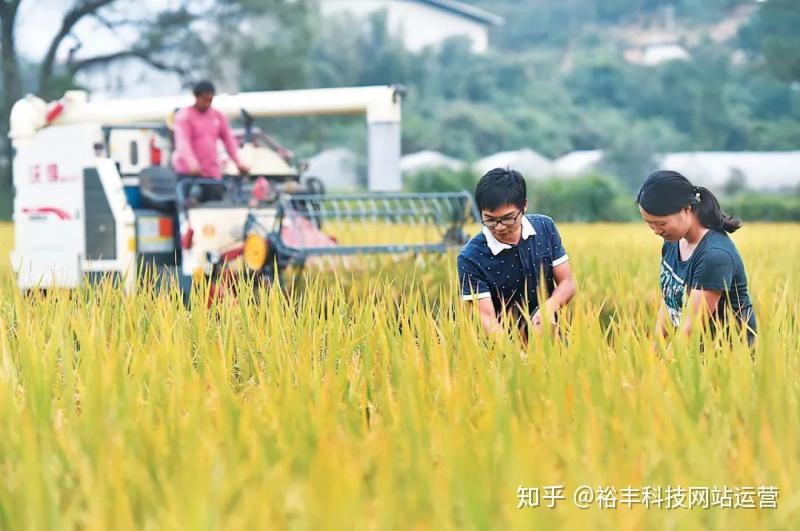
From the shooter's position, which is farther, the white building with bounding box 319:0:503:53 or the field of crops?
the white building with bounding box 319:0:503:53

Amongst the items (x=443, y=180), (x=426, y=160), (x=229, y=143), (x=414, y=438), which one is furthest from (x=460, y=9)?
(x=414, y=438)

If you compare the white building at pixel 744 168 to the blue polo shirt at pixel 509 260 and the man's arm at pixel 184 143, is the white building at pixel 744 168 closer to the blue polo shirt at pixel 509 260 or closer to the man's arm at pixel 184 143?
the man's arm at pixel 184 143

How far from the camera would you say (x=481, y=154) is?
41750mm

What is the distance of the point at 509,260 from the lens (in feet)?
13.1

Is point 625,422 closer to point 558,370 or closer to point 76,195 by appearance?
point 558,370

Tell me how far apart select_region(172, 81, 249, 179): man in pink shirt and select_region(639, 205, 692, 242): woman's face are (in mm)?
4500

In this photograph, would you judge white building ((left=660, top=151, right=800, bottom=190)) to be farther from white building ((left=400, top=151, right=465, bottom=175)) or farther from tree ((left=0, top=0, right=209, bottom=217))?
tree ((left=0, top=0, right=209, bottom=217))

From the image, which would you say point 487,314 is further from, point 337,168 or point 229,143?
point 337,168

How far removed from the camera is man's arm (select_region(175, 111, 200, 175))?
296 inches

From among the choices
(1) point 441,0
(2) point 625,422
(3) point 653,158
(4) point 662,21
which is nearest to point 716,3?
(4) point 662,21

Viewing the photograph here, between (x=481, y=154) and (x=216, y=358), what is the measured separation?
39.4 metres

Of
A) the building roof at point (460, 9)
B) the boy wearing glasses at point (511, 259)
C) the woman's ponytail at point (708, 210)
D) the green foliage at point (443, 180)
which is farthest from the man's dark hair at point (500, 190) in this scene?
the building roof at point (460, 9)

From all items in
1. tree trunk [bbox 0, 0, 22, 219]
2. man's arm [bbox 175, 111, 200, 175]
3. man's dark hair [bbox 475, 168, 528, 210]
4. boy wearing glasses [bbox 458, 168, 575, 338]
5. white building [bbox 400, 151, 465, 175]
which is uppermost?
tree trunk [bbox 0, 0, 22, 219]

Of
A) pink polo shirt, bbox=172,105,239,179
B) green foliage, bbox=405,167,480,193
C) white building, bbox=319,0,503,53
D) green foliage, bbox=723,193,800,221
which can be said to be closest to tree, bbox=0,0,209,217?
green foliage, bbox=405,167,480,193
